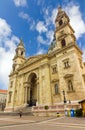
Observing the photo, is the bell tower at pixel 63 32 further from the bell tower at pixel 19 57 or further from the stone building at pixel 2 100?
the stone building at pixel 2 100

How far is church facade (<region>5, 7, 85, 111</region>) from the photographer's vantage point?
2406 cm

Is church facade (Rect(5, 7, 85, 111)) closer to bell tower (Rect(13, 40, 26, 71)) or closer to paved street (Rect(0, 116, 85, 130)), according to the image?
bell tower (Rect(13, 40, 26, 71))

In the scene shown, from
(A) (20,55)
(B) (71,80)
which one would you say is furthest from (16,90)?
(B) (71,80)

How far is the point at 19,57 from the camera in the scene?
1714 inches

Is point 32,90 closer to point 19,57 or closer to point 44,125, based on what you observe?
point 19,57

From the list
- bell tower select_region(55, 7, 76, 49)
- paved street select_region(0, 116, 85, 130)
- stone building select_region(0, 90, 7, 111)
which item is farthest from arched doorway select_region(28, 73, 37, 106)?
stone building select_region(0, 90, 7, 111)

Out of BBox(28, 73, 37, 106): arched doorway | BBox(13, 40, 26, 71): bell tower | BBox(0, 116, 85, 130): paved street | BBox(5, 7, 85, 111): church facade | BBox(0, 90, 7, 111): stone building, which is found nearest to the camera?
BBox(0, 116, 85, 130): paved street

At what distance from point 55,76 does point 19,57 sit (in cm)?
1987

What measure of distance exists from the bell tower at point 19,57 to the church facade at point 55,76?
18.4 inches

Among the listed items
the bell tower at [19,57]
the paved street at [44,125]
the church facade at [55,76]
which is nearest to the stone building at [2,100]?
the church facade at [55,76]

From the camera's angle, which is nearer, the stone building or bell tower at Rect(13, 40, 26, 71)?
bell tower at Rect(13, 40, 26, 71)

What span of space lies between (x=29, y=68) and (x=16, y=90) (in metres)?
8.61

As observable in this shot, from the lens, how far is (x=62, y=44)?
1213 inches

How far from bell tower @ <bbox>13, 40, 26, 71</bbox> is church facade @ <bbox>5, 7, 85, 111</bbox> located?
1.53 ft
